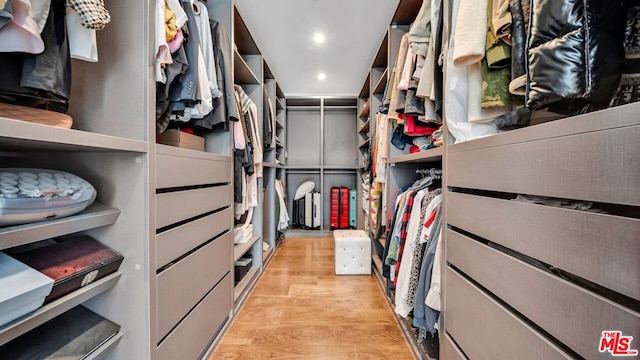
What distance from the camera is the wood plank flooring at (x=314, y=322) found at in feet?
4.63

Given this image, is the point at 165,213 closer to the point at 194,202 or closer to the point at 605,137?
the point at 194,202

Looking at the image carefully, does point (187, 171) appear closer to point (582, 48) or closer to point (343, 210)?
point (582, 48)

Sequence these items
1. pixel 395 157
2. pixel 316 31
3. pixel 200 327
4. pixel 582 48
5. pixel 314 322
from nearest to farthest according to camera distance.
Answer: pixel 582 48, pixel 200 327, pixel 314 322, pixel 395 157, pixel 316 31

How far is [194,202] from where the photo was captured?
121 centimetres

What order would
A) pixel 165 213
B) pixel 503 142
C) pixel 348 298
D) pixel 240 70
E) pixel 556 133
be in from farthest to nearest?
pixel 240 70 < pixel 348 298 < pixel 165 213 < pixel 503 142 < pixel 556 133

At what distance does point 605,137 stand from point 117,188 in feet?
4.16

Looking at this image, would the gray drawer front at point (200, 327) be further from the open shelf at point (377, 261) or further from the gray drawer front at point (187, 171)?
the open shelf at point (377, 261)

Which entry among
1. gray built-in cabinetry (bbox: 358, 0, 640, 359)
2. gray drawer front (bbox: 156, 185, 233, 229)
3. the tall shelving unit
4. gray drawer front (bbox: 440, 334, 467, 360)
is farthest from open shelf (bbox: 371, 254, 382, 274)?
gray drawer front (bbox: 156, 185, 233, 229)

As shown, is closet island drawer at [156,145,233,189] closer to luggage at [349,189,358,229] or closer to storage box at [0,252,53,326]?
storage box at [0,252,53,326]

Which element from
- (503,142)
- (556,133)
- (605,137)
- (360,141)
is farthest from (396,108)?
(360,141)

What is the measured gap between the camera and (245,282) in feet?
6.70

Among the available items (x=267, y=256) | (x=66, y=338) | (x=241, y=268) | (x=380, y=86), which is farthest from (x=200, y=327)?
(x=380, y=86)

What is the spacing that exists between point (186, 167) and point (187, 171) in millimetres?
18

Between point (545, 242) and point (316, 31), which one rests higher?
point (316, 31)
